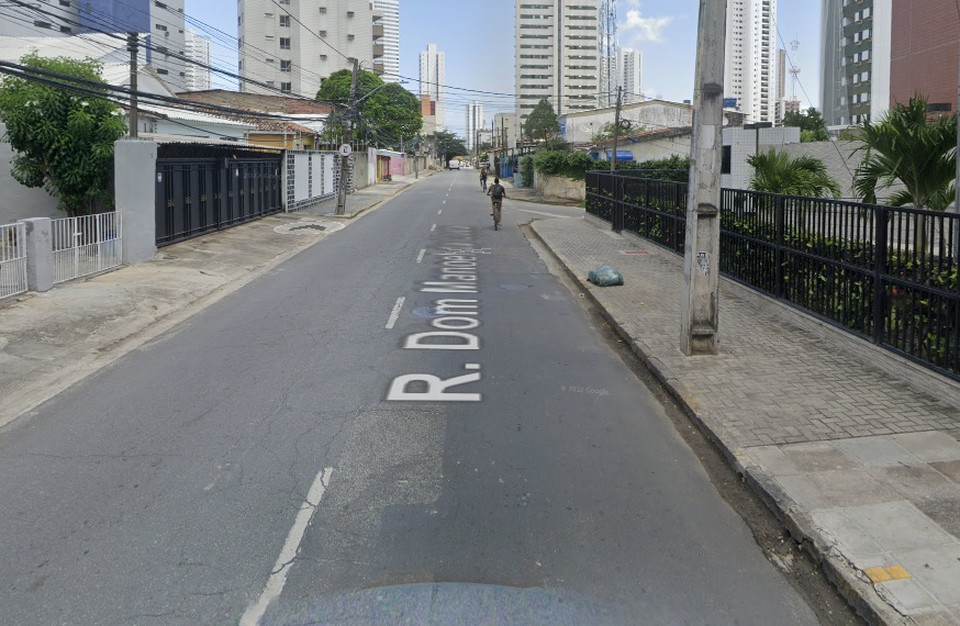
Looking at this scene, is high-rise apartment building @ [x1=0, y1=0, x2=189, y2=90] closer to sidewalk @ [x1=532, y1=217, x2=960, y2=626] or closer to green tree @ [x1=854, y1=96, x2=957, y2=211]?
green tree @ [x1=854, y1=96, x2=957, y2=211]

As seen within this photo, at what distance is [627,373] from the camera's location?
368 inches

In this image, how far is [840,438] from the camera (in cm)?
670

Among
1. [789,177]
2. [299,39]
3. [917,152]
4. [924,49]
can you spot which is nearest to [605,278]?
[789,177]

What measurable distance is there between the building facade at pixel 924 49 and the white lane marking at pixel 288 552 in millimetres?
56675

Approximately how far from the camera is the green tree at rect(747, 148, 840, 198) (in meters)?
14.6

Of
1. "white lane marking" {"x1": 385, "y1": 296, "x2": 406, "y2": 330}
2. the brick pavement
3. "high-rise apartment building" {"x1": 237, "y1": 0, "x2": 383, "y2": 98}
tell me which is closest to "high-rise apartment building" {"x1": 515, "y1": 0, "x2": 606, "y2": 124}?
"high-rise apartment building" {"x1": 237, "y1": 0, "x2": 383, "y2": 98}

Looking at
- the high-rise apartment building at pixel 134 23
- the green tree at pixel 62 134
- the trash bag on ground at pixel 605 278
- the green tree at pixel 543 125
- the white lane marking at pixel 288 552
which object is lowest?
the white lane marking at pixel 288 552

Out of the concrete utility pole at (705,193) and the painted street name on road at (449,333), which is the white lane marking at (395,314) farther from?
the concrete utility pole at (705,193)

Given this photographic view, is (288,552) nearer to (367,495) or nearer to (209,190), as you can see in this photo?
(367,495)

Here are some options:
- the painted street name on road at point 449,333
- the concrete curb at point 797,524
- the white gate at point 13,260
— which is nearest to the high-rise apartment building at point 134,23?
the painted street name on road at point 449,333

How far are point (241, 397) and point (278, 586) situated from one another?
3.87m

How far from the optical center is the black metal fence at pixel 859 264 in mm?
7738

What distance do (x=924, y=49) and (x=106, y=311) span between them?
62484 mm

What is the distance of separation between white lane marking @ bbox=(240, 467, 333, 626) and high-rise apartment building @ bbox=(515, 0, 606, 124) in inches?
6661
